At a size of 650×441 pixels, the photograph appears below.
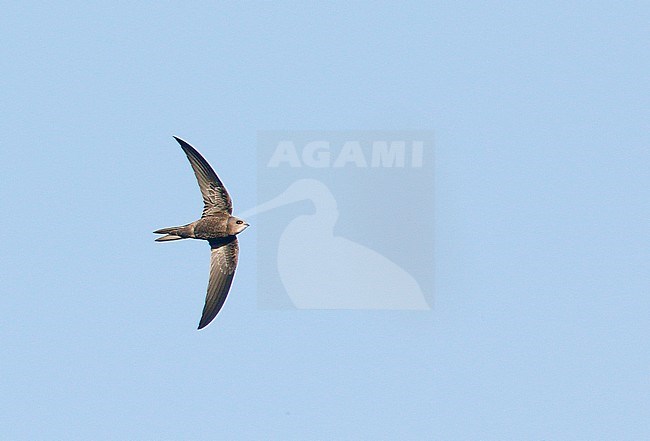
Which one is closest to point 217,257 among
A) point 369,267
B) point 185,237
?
point 185,237

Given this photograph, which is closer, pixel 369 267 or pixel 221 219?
pixel 221 219

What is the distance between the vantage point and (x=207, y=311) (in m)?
13.7

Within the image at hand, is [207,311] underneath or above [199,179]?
underneath

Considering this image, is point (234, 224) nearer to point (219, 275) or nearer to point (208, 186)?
point (208, 186)

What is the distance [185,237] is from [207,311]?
766 mm

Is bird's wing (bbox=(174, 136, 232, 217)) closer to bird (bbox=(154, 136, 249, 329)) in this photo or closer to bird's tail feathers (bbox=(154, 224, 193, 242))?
bird (bbox=(154, 136, 249, 329))

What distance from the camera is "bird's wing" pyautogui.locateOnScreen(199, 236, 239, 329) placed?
44.8ft

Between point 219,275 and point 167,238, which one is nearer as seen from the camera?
point 167,238

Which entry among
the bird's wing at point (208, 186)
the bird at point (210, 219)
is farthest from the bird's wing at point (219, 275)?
the bird's wing at point (208, 186)

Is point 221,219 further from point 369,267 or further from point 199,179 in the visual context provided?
point 369,267

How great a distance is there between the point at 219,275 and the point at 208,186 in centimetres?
95

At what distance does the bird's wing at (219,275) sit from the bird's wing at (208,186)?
41 centimetres

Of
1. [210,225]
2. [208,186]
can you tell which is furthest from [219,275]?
[208,186]

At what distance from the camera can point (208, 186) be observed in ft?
43.7
